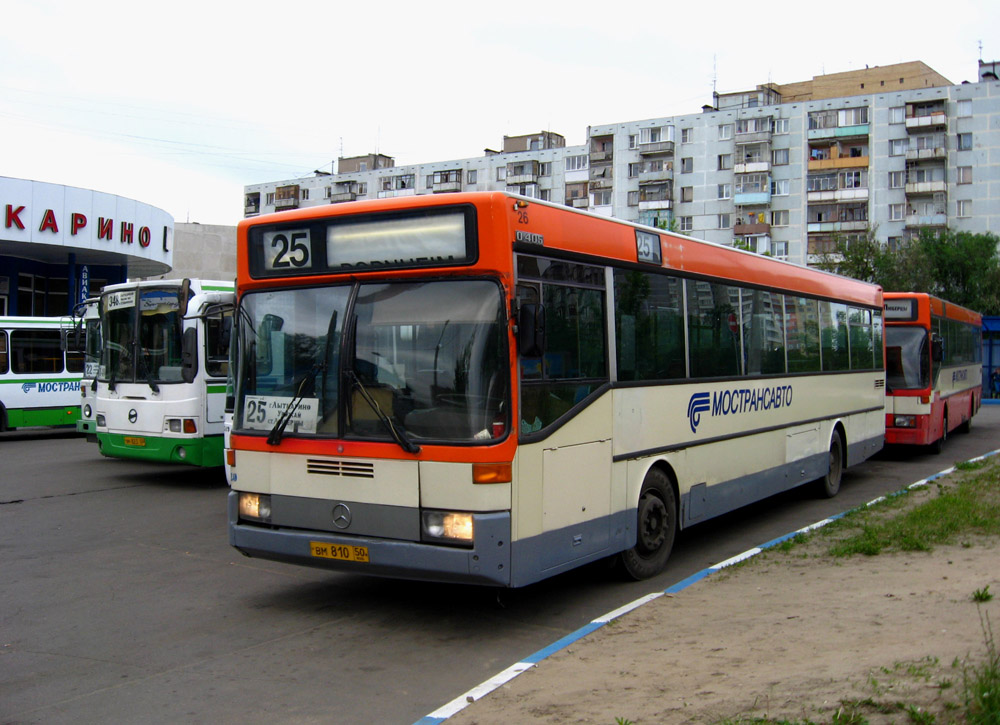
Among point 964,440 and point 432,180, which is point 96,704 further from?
point 432,180

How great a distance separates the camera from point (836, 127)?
7250cm

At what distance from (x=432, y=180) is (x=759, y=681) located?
295 ft

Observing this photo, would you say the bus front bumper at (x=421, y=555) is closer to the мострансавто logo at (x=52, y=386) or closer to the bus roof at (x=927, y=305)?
the bus roof at (x=927, y=305)

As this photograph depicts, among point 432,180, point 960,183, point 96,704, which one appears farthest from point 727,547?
point 432,180

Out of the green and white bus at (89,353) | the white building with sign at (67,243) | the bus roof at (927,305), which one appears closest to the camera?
the green and white bus at (89,353)

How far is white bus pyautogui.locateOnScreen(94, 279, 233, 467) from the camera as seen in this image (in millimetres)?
Result: 14000

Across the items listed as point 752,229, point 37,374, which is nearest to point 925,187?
point 752,229

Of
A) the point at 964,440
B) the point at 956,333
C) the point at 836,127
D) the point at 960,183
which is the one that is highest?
the point at 836,127

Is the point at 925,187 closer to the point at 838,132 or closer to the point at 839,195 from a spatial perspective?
the point at 839,195

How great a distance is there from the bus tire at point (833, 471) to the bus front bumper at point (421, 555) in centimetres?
793

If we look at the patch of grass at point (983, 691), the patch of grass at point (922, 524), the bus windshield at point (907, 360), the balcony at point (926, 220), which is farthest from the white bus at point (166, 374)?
the balcony at point (926, 220)

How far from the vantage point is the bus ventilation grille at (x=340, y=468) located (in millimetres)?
6539

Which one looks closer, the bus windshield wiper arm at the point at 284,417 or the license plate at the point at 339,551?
the license plate at the point at 339,551

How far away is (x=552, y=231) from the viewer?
6898 millimetres
